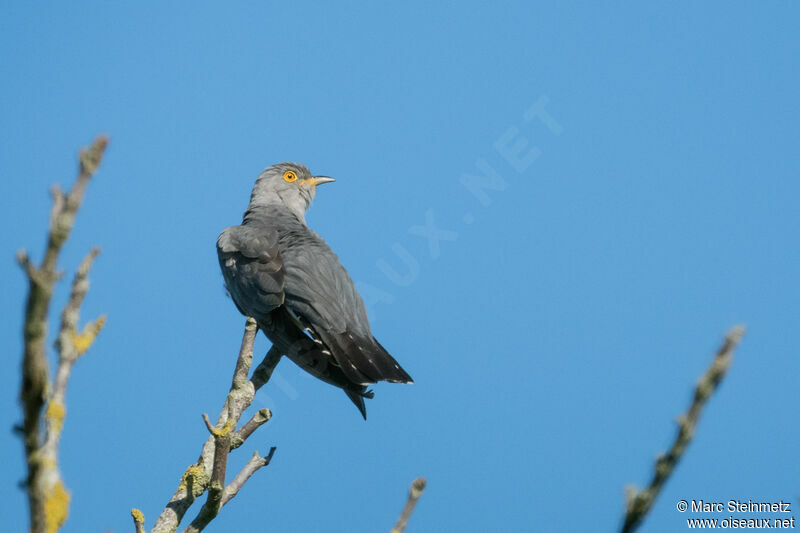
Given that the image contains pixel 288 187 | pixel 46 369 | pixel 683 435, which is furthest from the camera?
pixel 288 187

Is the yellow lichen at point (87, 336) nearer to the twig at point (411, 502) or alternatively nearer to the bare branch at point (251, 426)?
the twig at point (411, 502)

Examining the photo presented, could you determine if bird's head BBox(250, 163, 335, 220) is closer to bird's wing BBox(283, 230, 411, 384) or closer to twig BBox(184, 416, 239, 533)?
bird's wing BBox(283, 230, 411, 384)

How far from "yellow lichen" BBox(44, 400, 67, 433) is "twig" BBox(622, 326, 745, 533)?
1.34m

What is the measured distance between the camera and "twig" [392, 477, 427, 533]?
190cm

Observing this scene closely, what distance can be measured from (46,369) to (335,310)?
15.3 feet

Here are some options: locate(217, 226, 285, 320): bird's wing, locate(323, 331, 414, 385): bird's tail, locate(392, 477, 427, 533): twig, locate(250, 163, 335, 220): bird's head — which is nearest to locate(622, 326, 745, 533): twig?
locate(392, 477, 427, 533): twig

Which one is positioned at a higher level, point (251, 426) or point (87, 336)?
point (251, 426)

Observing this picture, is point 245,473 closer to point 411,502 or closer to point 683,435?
point 411,502

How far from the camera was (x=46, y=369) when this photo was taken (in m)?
1.62

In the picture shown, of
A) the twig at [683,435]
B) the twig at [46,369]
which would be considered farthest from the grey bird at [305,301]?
the twig at [683,435]

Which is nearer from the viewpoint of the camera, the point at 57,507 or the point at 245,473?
the point at 57,507

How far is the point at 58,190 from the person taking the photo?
1.45m

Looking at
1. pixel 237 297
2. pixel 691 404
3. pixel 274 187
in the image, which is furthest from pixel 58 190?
pixel 274 187

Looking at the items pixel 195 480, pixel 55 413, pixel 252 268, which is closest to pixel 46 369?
pixel 55 413
